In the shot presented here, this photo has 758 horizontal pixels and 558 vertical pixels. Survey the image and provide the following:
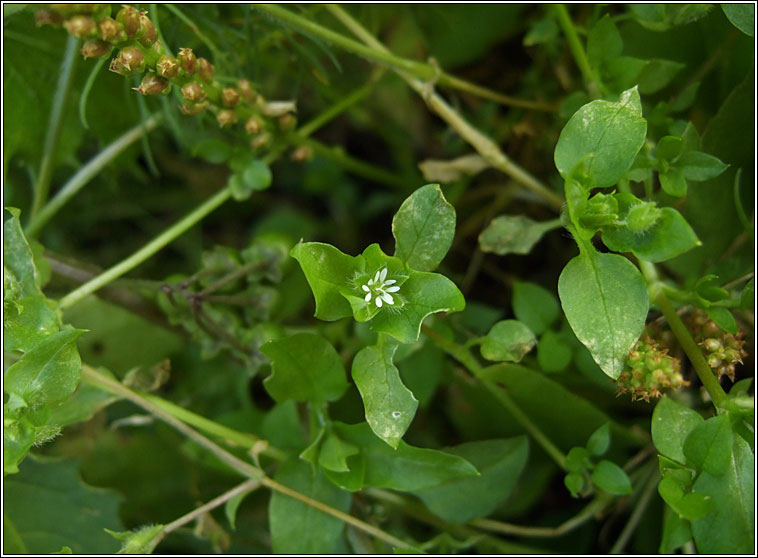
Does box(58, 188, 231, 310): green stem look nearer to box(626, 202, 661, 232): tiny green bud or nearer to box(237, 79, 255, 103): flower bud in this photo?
box(237, 79, 255, 103): flower bud

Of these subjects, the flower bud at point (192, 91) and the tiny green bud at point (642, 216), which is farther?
the flower bud at point (192, 91)

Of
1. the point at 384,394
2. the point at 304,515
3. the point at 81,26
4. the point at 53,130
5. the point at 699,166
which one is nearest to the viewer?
the point at 81,26

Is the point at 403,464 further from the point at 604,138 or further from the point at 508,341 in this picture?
the point at 604,138

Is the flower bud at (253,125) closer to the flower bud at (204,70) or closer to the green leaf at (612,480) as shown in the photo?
the flower bud at (204,70)

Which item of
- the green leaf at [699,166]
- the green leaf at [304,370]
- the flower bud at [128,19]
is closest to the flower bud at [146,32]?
the flower bud at [128,19]

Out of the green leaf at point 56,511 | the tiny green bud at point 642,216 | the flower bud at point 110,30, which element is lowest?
the green leaf at point 56,511

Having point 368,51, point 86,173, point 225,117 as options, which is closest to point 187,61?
point 225,117

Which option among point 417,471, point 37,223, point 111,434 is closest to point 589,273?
point 417,471
